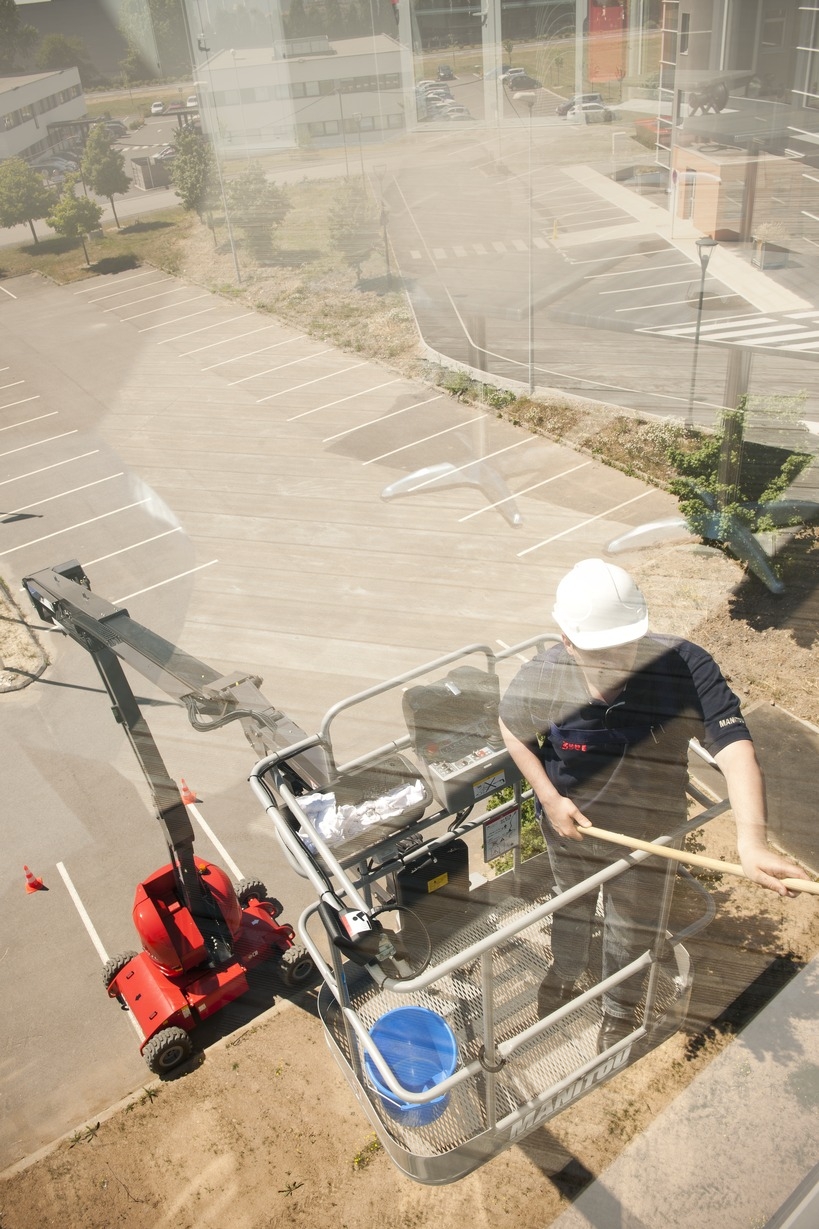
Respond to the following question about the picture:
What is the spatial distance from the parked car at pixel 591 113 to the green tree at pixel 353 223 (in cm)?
43

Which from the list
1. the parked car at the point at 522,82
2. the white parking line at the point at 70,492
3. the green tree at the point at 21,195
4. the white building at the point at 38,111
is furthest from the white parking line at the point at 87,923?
the parked car at the point at 522,82

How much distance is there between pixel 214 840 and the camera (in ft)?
9.58

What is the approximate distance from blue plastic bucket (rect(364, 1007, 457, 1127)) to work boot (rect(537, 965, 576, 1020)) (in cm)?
17

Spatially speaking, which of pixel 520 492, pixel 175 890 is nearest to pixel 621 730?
pixel 520 492

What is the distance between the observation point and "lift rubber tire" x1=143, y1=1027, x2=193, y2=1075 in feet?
7.73

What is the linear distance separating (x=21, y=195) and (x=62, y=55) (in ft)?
0.91

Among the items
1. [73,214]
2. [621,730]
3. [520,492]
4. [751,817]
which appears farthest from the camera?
[520,492]

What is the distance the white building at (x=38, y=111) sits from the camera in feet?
4.21

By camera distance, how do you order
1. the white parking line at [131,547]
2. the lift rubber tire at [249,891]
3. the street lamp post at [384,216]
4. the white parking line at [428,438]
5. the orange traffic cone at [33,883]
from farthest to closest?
the lift rubber tire at [249,891], the orange traffic cone at [33,883], the white parking line at [131,547], the white parking line at [428,438], the street lamp post at [384,216]

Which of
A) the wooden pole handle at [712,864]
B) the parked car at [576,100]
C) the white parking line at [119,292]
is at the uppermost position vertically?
the parked car at [576,100]

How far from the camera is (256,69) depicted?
1303mm

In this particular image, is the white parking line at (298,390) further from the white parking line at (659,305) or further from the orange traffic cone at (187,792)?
the orange traffic cone at (187,792)

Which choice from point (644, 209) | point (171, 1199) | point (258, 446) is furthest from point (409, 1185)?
point (644, 209)

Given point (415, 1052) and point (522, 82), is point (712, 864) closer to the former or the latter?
point (415, 1052)
